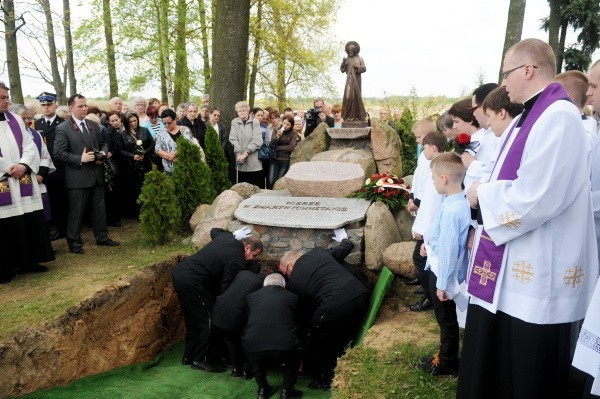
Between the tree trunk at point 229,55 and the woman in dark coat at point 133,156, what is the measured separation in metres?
2.10

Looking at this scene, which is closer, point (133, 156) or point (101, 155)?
point (101, 155)

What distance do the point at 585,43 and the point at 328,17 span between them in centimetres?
966

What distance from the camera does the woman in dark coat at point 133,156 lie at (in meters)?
8.02

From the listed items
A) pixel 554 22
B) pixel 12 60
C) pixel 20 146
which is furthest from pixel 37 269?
pixel 554 22

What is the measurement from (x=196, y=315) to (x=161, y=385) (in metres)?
0.86

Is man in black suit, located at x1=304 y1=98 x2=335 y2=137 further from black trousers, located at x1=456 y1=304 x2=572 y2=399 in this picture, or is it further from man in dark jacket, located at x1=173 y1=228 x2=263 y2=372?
black trousers, located at x1=456 y1=304 x2=572 y2=399

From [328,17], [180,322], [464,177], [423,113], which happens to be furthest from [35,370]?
[328,17]

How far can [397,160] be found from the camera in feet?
29.9

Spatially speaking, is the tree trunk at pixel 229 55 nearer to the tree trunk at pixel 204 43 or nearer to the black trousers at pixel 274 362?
the black trousers at pixel 274 362

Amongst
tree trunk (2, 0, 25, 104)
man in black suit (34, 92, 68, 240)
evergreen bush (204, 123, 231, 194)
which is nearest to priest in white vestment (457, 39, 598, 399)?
evergreen bush (204, 123, 231, 194)

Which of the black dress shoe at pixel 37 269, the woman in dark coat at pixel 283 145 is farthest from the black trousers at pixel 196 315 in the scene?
the woman in dark coat at pixel 283 145

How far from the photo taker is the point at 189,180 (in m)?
7.70

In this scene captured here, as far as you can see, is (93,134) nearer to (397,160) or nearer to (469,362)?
(397,160)

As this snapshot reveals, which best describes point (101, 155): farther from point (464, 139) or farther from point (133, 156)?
point (464, 139)
